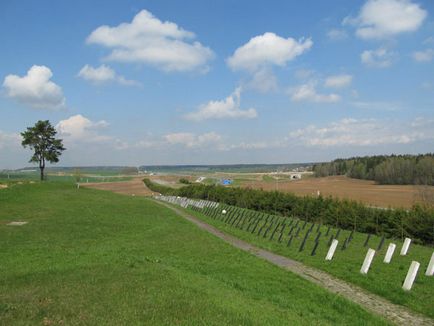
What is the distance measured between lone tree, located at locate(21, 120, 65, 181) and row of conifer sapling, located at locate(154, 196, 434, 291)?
20113mm

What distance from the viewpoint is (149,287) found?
9.34 meters

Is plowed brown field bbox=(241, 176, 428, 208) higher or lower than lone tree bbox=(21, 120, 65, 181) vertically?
lower

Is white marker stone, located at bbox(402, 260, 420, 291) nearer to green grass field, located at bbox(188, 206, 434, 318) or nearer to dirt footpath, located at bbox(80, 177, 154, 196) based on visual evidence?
green grass field, located at bbox(188, 206, 434, 318)

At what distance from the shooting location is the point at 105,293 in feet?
28.4

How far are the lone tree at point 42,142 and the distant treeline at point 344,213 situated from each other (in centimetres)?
2712

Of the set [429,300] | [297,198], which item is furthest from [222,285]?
[297,198]

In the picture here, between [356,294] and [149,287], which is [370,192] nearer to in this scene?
[356,294]

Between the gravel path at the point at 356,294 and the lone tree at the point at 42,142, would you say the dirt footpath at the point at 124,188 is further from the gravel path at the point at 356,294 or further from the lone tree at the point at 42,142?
the gravel path at the point at 356,294

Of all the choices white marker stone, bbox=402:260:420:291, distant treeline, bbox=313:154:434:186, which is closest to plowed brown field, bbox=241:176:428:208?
distant treeline, bbox=313:154:434:186

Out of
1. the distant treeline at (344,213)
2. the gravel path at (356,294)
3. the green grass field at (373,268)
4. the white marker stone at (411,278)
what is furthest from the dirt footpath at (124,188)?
the white marker stone at (411,278)

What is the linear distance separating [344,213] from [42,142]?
4488cm

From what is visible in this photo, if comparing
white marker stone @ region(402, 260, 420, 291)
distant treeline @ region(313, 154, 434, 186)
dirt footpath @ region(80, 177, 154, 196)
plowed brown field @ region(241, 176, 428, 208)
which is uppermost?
distant treeline @ region(313, 154, 434, 186)

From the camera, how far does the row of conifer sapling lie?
14510 mm

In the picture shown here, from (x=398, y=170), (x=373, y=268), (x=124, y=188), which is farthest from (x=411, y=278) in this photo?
(x=398, y=170)
